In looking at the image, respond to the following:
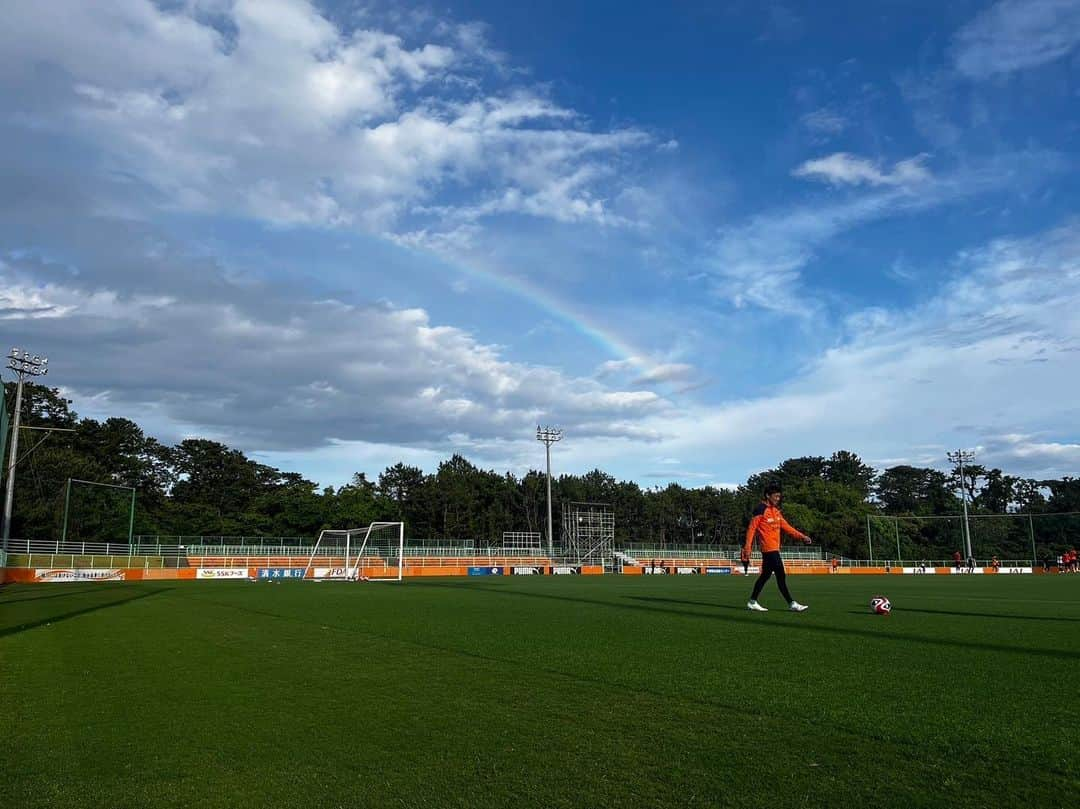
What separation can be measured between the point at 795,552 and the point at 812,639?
70273mm

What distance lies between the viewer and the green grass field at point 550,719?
3.80 metres

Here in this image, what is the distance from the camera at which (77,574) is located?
37438 millimetres

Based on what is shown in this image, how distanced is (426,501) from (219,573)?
173 ft

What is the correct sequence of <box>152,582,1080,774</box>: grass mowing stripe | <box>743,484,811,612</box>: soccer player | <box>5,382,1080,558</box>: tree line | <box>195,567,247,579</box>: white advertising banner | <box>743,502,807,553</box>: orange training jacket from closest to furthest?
<box>152,582,1080,774</box>: grass mowing stripe, <box>743,484,811,612</box>: soccer player, <box>743,502,807,553</box>: orange training jacket, <box>195,567,247,579</box>: white advertising banner, <box>5,382,1080,558</box>: tree line

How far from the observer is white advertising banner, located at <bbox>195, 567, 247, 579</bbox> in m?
43.8

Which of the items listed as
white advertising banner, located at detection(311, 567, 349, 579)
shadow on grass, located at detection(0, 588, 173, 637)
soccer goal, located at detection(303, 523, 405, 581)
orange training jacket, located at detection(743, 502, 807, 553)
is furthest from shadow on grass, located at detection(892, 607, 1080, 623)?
white advertising banner, located at detection(311, 567, 349, 579)

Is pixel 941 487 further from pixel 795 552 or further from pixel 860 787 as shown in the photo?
pixel 860 787

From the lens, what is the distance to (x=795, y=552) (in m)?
75.2

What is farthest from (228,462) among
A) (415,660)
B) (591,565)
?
(415,660)

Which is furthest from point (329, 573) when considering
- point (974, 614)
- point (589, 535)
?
point (589, 535)

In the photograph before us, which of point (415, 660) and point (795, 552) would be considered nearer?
point (415, 660)

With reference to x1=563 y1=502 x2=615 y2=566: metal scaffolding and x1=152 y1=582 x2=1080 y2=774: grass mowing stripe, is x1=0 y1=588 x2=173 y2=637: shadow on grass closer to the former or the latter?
x1=152 y1=582 x2=1080 y2=774: grass mowing stripe

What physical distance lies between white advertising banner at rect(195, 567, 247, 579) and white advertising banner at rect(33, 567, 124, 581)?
4278 mm

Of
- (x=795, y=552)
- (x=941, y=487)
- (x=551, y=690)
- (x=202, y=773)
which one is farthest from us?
(x=941, y=487)
